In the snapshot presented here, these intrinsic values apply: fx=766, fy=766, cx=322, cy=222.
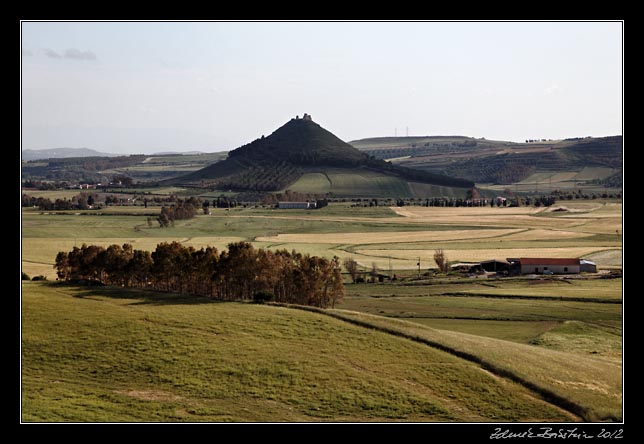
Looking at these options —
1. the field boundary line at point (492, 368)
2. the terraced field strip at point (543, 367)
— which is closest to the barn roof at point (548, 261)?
the terraced field strip at point (543, 367)

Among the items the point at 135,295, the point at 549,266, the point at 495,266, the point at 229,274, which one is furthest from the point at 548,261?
the point at 135,295

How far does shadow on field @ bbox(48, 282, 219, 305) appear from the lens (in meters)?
65.1

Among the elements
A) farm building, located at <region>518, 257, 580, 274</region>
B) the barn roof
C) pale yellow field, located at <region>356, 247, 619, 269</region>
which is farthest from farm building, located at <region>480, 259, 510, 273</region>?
pale yellow field, located at <region>356, 247, 619, 269</region>

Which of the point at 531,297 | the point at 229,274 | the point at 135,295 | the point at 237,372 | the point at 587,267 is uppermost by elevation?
the point at 229,274

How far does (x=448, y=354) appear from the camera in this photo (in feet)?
167

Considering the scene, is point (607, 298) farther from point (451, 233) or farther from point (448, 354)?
point (451, 233)

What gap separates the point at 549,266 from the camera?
113 m

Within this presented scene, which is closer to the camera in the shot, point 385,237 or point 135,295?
point 135,295

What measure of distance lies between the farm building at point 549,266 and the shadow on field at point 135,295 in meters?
60.0

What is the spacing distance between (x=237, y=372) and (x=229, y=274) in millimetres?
26987

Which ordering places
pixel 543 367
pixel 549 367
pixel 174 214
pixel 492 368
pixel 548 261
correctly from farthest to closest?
pixel 174 214 < pixel 548 261 < pixel 549 367 < pixel 543 367 < pixel 492 368

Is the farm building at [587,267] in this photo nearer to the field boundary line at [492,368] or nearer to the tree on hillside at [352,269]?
the tree on hillside at [352,269]

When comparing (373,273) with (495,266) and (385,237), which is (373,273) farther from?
(385,237)
